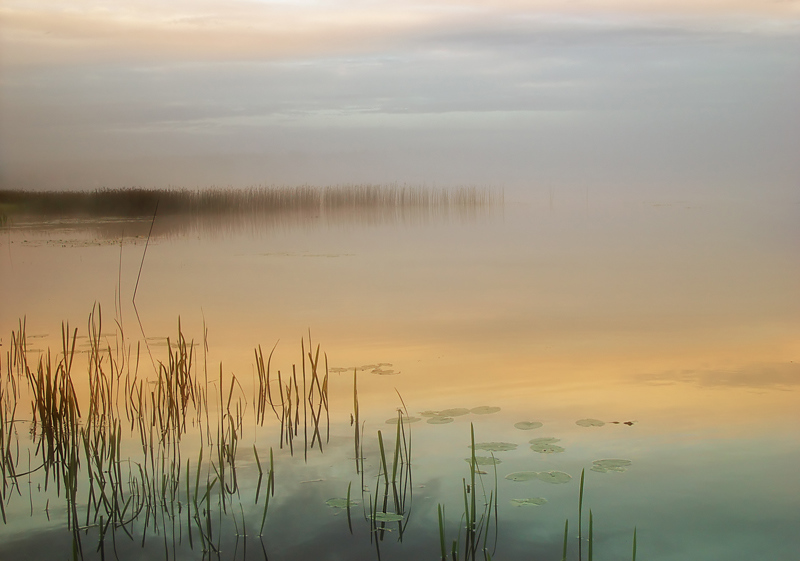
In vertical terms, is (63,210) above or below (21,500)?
above

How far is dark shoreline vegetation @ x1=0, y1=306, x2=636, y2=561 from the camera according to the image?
2.60 m

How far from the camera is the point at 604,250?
11859mm

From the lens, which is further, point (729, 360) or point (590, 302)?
point (590, 302)

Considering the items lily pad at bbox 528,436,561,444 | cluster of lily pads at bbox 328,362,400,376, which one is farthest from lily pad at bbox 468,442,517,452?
cluster of lily pads at bbox 328,362,400,376

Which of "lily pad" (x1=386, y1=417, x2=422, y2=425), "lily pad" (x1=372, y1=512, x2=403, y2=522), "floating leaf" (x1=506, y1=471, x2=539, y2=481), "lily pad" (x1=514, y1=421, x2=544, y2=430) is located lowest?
"lily pad" (x1=372, y1=512, x2=403, y2=522)

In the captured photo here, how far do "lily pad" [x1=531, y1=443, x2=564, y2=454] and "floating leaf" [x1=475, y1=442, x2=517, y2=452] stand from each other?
3.7 inches

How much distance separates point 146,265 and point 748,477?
360 inches

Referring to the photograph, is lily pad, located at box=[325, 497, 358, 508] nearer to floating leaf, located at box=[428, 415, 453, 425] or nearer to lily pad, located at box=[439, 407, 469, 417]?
floating leaf, located at box=[428, 415, 453, 425]

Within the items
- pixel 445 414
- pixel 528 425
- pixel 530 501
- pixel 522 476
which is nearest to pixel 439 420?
pixel 445 414

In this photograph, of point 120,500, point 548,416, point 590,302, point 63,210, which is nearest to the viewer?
point 120,500

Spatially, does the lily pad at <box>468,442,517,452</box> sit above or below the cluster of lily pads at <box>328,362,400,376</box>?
below

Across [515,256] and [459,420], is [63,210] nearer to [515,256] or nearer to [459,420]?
[515,256]

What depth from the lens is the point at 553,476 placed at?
2.95m

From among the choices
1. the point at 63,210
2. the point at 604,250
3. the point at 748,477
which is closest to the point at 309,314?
the point at 748,477
